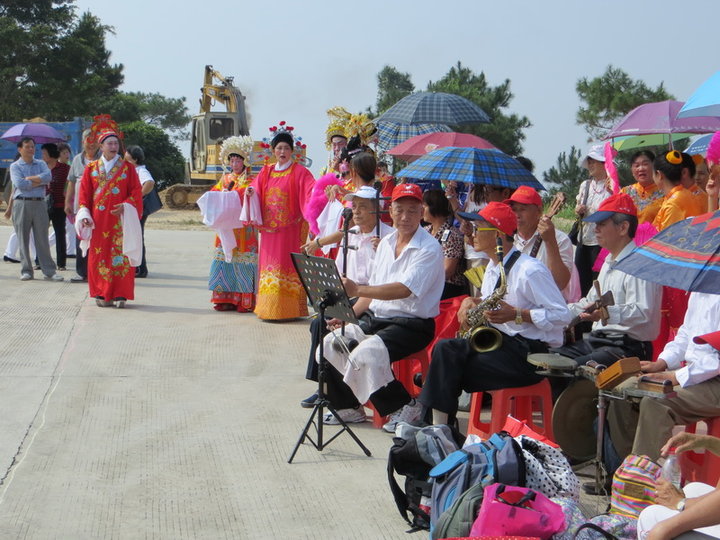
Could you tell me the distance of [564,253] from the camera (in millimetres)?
5992

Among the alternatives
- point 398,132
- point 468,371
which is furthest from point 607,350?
point 398,132

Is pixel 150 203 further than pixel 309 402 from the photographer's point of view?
Yes

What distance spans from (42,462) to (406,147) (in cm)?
565

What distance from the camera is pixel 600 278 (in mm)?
5352

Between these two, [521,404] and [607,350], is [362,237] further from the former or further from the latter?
[607,350]

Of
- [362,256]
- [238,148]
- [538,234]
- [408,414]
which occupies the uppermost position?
[238,148]

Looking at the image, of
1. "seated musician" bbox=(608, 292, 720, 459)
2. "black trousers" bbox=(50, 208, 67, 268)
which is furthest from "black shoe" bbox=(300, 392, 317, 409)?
"black trousers" bbox=(50, 208, 67, 268)

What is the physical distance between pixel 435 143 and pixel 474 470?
605cm

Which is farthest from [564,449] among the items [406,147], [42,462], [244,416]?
[406,147]

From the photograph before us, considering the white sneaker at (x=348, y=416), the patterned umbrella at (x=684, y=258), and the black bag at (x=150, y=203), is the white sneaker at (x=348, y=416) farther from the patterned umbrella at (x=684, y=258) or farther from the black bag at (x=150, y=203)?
the black bag at (x=150, y=203)

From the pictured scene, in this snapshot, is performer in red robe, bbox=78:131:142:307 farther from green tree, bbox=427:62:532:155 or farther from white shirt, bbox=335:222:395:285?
green tree, bbox=427:62:532:155

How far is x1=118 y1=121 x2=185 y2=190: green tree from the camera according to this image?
36.8 meters

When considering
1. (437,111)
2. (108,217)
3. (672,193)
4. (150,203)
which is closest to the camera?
(672,193)

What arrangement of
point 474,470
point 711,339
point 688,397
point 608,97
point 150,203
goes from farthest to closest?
point 608,97 → point 150,203 → point 688,397 → point 711,339 → point 474,470
